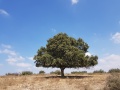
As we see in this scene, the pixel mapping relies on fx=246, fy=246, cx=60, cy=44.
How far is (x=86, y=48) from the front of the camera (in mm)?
40531

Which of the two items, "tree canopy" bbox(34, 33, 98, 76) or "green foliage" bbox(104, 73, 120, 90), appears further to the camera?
"tree canopy" bbox(34, 33, 98, 76)

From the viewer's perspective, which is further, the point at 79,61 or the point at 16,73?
the point at 16,73

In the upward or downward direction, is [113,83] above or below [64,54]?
below

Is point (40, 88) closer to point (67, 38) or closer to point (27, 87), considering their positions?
point (27, 87)

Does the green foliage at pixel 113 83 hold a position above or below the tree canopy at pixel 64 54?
below

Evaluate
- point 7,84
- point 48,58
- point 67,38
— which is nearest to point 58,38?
point 67,38

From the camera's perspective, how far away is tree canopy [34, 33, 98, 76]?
37094mm

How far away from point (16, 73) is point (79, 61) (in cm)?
1718

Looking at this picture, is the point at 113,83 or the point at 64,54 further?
the point at 64,54

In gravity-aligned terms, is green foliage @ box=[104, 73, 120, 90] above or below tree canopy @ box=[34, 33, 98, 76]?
below

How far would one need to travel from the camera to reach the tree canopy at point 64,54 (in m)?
37.1

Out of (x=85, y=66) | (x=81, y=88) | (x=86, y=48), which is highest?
(x=86, y=48)

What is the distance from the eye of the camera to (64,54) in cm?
3744

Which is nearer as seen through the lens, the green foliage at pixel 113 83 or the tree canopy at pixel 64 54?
the green foliage at pixel 113 83
